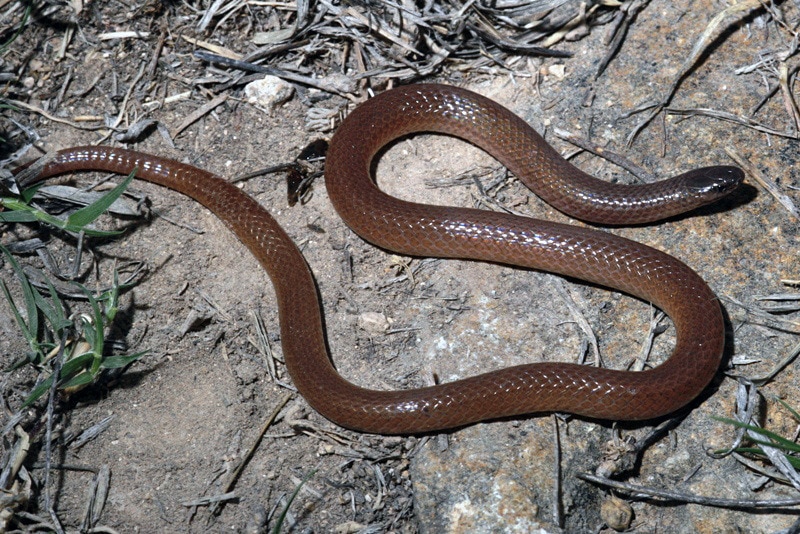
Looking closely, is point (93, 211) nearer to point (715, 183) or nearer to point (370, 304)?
point (370, 304)

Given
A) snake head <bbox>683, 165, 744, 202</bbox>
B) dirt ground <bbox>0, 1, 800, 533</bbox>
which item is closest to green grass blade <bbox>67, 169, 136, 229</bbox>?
dirt ground <bbox>0, 1, 800, 533</bbox>

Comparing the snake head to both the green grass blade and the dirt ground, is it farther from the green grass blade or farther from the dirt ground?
the green grass blade

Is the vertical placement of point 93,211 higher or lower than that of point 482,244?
higher

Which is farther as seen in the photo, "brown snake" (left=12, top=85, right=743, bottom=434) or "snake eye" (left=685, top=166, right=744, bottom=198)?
"snake eye" (left=685, top=166, right=744, bottom=198)

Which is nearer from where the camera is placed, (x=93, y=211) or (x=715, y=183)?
(x=93, y=211)

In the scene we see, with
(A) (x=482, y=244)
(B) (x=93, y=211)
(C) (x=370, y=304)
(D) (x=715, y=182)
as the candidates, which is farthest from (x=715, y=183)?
(B) (x=93, y=211)

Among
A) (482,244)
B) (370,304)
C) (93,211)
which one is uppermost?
(93,211)
